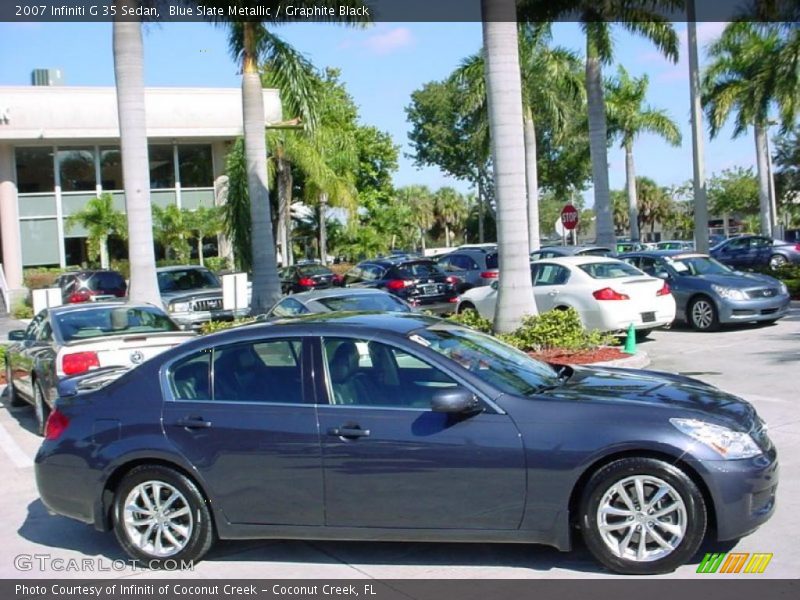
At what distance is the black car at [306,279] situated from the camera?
31.5 m

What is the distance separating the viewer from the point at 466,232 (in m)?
88.4

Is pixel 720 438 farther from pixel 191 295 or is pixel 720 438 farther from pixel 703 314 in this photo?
pixel 191 295

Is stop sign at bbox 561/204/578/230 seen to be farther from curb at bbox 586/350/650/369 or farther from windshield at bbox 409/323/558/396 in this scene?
windshield at bbox 409/323/558/396

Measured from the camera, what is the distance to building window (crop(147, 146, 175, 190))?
39250mm

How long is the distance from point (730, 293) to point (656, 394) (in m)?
11.4

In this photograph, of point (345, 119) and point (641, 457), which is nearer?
point (641, 457)

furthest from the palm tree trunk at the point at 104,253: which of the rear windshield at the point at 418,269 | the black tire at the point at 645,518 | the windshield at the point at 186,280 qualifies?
the black tire at the point at 645,518

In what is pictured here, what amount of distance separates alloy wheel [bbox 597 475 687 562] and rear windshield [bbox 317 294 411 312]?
8.53 m

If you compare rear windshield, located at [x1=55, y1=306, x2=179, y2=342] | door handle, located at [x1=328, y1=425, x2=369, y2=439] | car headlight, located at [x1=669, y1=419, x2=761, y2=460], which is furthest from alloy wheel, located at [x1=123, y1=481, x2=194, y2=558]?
rear windshield, located at [x1=55, y1=306, x2=179, y2=342]

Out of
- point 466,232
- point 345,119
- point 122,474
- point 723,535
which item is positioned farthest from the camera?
point 466,232

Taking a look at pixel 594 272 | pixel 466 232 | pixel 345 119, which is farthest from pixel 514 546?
pixel 466 232

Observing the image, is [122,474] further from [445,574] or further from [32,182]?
[32,182]

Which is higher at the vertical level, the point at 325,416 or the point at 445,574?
the point at 325,416

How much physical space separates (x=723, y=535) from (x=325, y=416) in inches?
95.0
